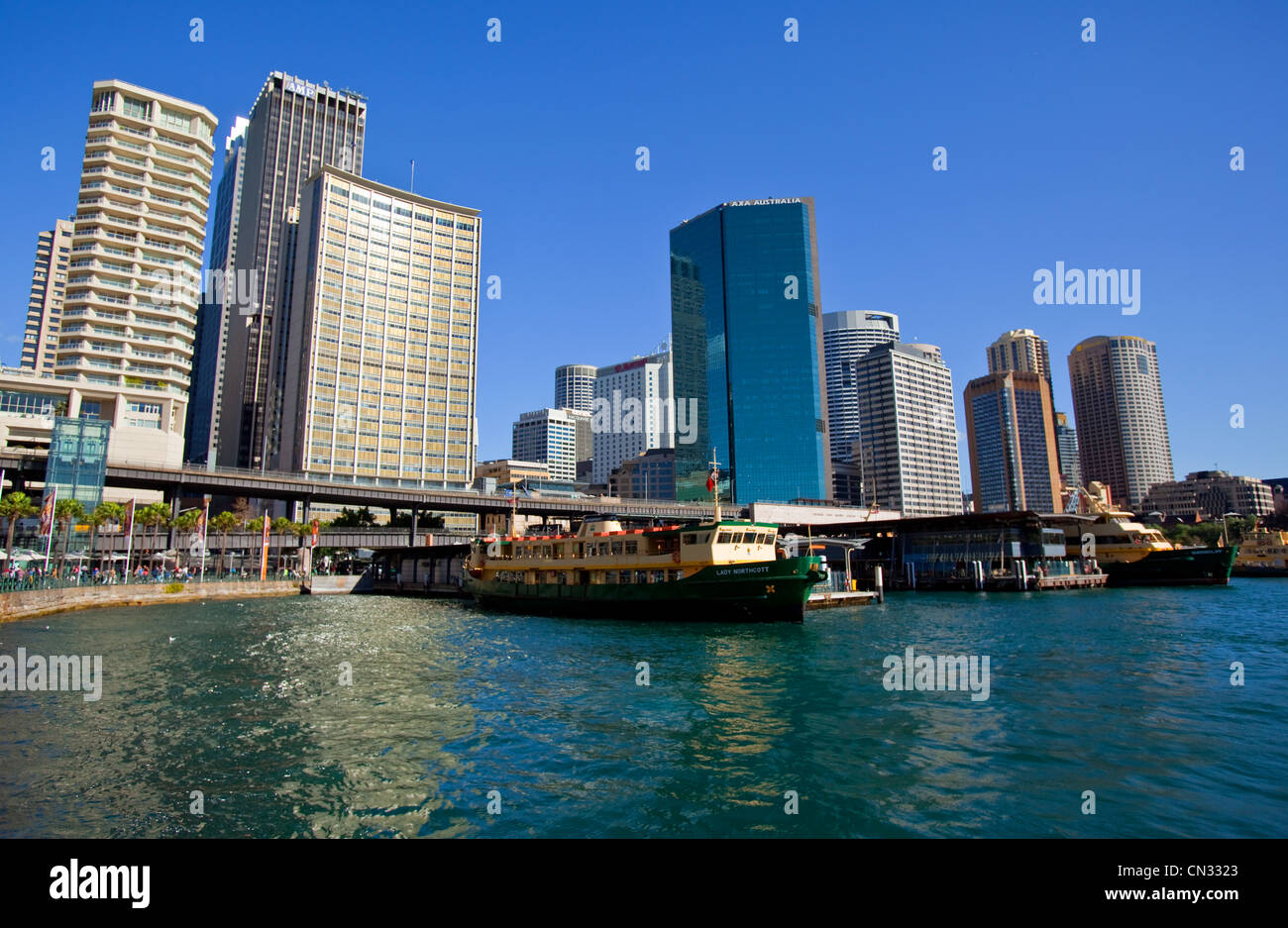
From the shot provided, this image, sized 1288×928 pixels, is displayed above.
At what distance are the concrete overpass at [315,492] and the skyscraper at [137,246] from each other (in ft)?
71.4

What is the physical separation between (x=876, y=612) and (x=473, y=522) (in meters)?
139

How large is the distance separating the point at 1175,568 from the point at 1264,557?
109ft

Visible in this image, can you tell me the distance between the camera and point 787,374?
193875 millimetres

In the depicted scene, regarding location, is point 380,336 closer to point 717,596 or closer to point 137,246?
point 137,246

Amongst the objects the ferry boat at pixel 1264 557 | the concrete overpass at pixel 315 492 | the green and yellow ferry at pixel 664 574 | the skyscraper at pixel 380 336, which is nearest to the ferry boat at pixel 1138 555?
the ferry boat at pixel 1264 557

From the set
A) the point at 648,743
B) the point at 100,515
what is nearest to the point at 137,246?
the point at 100,515

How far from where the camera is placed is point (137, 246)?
373ft

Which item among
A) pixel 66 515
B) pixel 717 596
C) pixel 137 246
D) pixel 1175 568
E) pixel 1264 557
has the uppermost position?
pixel 137 246

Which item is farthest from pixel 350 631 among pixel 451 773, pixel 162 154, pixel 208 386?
pixel 208 386

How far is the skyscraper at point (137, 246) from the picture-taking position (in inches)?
4318

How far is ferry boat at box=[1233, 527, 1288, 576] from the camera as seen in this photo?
99625mm

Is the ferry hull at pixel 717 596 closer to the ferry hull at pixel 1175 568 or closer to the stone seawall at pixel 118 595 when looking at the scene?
the stone seawall at pixel 118 595

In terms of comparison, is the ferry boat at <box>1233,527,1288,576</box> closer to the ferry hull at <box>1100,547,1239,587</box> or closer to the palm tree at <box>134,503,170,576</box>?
the ferry hull at <box>1100,547,1239,587</box>
